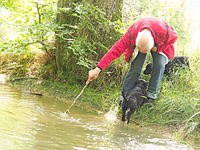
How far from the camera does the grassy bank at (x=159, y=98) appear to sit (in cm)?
299

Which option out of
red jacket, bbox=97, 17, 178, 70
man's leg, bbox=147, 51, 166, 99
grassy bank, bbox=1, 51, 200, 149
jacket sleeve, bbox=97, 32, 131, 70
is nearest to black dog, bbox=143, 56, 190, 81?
grassy bank, bbox=1, 51, 200, 149

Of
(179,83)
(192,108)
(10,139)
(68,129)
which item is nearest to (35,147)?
(10,139)

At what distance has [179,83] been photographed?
3883mm

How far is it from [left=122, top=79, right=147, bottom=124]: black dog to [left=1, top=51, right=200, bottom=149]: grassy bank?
217 mm

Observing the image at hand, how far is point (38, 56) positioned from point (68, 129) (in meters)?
3.81

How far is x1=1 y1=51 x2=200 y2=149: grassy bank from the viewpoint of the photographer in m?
2.99

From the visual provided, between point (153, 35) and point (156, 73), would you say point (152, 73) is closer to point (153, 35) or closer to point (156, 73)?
point (156, 73)

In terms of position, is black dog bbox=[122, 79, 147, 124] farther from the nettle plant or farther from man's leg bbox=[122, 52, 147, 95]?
the nettle plant

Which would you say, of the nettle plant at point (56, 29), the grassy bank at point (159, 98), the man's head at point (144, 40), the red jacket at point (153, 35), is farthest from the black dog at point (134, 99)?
the nettle plant at point (56, 29)

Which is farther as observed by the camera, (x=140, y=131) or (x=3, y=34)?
(x=3, y=34)

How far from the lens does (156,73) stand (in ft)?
11.3

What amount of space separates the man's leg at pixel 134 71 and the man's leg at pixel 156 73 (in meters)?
0.21

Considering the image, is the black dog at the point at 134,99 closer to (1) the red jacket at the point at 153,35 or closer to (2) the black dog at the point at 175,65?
(2) the black dog at the point at 175,65

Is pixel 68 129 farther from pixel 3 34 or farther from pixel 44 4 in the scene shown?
pixel 3 34
